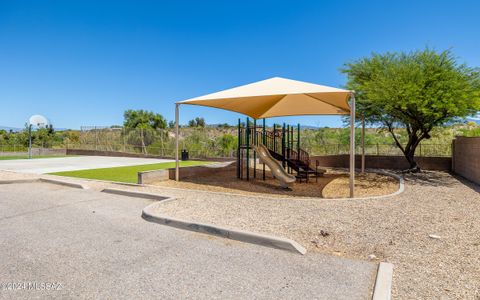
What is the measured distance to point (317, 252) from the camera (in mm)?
3773

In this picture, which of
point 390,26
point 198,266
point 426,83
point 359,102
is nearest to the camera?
point 198,266

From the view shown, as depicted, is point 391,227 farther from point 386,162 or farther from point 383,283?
point 386,162

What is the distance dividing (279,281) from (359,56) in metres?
12.9

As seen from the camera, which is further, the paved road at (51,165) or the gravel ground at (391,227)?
the paved road at (51,165)

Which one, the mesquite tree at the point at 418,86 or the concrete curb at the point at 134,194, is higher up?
the mesquite tree at the point at 418,86

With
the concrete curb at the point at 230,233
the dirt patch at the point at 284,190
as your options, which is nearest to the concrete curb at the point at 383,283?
the concrete curb at the point at 230,233

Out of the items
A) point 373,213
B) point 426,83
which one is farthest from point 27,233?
point 426,83

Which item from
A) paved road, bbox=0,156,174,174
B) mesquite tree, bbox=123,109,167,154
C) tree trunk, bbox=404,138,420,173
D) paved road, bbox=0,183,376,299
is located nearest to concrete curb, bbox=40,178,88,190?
paved road, bbox=0,156,174,174

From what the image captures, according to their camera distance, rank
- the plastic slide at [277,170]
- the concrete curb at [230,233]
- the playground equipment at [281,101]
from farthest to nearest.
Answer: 1. the plastic slide at [277,170]
2. the playground equipment at [281,101]
3. the concrete curb at [230,233]

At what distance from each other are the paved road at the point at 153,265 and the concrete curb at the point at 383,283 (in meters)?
0.10

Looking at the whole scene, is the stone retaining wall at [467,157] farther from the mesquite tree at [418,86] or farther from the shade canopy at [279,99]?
the shade canopy at [279,99]

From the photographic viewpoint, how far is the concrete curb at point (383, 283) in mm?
2611

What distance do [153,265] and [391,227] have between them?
3842 mm

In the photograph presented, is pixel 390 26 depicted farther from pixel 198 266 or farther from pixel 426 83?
pixel 198 266
